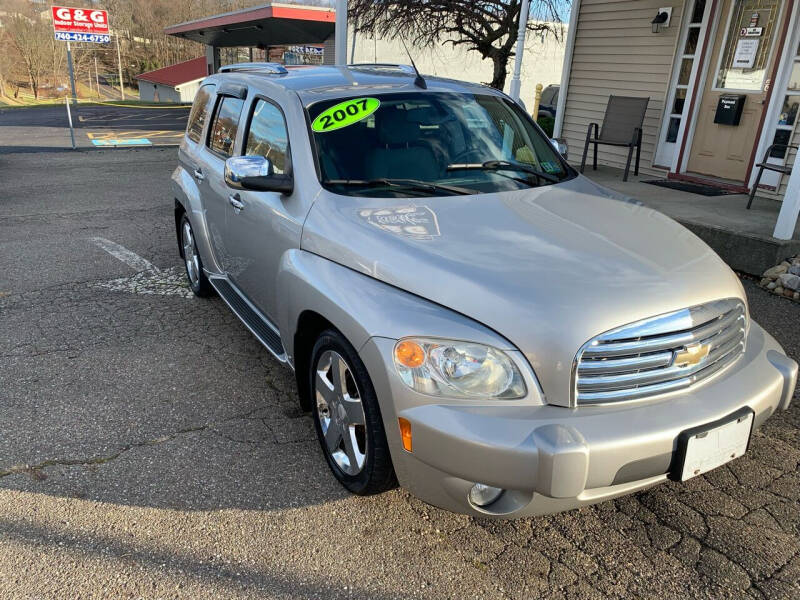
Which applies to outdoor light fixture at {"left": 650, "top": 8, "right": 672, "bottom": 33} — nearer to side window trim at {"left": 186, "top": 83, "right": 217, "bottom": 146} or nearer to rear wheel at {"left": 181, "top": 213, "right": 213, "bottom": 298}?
side window trim at {"left": 186, "top": 83, "right": 217, "bottom": 146}

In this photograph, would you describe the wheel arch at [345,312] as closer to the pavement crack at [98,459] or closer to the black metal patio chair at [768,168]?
the pavement crack at [98,459]

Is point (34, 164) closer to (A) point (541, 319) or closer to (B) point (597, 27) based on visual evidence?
(B) point (597, 27)

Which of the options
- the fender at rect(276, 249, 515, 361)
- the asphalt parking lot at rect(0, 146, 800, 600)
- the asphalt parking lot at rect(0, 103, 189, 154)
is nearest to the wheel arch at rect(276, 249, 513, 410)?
the fender at rect(276, 249, 515, 361)

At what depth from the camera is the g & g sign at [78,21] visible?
1795 cm

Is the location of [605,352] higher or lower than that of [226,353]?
higher

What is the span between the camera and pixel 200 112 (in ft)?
15.8

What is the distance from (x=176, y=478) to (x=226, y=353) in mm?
1373

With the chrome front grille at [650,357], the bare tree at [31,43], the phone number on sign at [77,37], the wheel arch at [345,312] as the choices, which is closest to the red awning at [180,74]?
the bare tree at [31,43]

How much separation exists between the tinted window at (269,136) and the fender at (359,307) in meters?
0.66

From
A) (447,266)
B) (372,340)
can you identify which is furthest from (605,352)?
(372,340)

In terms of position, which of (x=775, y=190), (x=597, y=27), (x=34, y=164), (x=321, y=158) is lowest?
(x=34, y=164)

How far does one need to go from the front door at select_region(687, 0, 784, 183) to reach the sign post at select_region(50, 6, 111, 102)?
17.1 metres

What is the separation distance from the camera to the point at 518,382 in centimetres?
209

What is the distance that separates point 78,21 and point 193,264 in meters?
20.7
